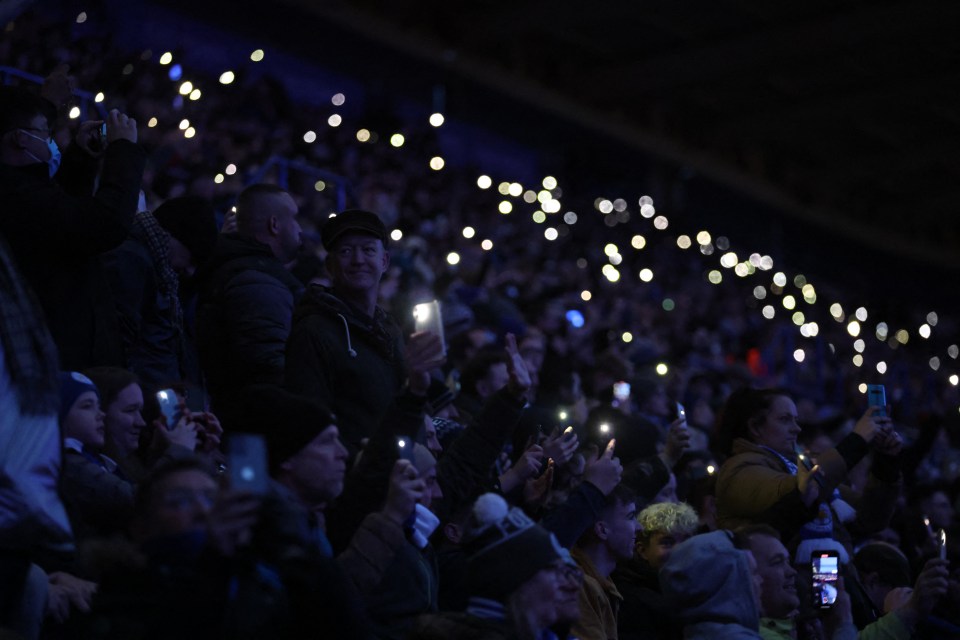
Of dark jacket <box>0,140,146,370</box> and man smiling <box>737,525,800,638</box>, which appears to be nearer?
dark jacket <box>0,140,146,370</box>

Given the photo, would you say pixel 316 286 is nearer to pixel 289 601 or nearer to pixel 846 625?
pixel 289 601

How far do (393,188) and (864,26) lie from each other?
654 centimetres

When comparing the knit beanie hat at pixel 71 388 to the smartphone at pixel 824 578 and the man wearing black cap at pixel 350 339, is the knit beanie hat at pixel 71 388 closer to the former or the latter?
the man wearing black cap at pixel 350 339

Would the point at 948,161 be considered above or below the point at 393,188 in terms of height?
above

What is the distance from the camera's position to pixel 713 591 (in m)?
4.23

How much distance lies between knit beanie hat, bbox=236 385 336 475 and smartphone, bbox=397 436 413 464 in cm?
29

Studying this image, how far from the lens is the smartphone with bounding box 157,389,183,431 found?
3.79 metres

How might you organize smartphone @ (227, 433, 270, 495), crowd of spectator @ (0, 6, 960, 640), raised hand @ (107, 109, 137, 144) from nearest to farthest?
smartphone @ (227, 433, 270, 495)
crowd of spectator @ (0, 6, 960, 640)
raised hand @ (107, 109, 137, 144)

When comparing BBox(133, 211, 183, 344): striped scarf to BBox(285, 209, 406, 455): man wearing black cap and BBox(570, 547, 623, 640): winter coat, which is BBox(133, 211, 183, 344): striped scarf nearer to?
BBox(285, 209, 406, 455): man wearing black cap

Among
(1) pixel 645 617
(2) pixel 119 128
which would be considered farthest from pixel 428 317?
(1) pixel 645 617

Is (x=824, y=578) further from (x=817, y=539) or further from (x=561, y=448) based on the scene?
(x=561, y=448)

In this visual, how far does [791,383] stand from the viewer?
545 inches

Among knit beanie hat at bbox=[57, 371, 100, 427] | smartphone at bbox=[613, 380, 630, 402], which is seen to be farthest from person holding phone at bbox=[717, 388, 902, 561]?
knit beanie hat at bbox=[57, 371, 100, 427]

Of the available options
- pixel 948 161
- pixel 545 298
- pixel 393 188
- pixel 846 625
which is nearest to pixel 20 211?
pixel 846 625
